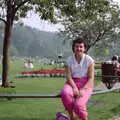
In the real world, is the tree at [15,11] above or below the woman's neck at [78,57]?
above

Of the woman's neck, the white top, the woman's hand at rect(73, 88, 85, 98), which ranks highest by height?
the woman's neck

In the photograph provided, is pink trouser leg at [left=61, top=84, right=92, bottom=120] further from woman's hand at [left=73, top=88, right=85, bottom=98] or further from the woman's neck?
the woman's neck

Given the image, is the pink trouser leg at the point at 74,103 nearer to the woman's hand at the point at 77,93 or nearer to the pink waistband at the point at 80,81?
the woman's hand at the point at 77,93

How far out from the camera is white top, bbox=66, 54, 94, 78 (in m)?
6.58

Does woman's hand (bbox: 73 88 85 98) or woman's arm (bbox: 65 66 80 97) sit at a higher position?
woman's arm (bbox: 65 66 80 97)

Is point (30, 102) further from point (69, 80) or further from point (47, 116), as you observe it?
point (69, 80)

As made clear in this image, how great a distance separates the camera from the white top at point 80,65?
6578 mm

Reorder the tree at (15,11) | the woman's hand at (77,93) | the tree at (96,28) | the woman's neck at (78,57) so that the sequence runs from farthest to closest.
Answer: the tree at (96,28) < the tree at (15,11) < the woman's neck at (78,57) < the woman's hand at (77,93)

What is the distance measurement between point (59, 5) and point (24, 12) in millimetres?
3415

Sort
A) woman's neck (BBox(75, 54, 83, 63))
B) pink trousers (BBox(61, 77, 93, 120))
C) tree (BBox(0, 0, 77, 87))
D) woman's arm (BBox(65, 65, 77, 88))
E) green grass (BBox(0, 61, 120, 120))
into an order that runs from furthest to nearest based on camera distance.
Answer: tree (BBox(0, 0, 77, 87))
green grass (BBox(0, 61, 120, 120))
woman's neck (BBox(75, 54, 83, 63))
woman's arm (BBox(65, 65, 77, 88))
pink trousers (BBox(61, 77, 93, 120))

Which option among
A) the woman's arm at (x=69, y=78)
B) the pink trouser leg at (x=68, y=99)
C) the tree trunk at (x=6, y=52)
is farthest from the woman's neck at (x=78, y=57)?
the tree trunk at (x=6, y=52)

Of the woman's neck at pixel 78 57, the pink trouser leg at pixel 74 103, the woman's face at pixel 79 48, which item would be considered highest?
the woman's face at pixel 79 48

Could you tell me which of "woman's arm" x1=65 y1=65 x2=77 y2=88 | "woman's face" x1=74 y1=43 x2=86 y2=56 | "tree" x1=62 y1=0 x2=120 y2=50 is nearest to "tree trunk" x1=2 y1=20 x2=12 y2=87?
"woman's arm" x1=65 y1=65 x2=77 y2=88

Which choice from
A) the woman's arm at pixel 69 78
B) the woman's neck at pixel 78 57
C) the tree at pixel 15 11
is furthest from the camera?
the tree at pixel 15 11
